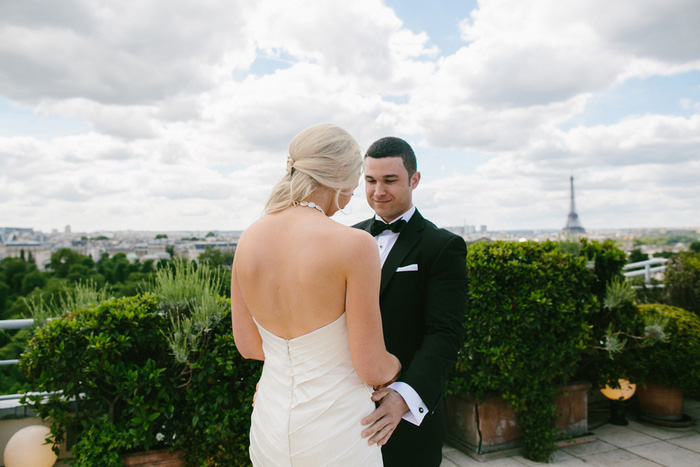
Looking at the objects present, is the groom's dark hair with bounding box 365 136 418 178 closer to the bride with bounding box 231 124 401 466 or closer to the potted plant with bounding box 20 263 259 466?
the bride with bounding box 231 124 401 466

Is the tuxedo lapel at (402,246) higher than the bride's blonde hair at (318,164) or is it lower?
lower

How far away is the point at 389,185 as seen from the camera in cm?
217

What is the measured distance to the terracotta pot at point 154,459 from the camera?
10.0 feet

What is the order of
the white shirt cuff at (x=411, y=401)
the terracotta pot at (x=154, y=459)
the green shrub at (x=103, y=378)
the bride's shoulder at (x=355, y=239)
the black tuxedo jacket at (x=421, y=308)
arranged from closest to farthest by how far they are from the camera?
the bride's shoulder at (x=355, y=239) < the white shirt cuff at (x=411, y=401) < the black tuxedo jacket at (x=421, y=308) < the green shrub at (x=103, y=378) < the terracotta pot at (x=154, y=459)

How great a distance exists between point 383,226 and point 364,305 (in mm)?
995

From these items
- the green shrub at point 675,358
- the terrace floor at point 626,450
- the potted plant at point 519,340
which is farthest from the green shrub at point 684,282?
the potted plant at point 519,340

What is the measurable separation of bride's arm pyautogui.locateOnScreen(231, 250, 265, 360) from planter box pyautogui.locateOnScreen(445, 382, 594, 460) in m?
2.85

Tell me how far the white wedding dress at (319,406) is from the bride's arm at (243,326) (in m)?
0.20

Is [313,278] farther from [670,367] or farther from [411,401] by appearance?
[670,367]

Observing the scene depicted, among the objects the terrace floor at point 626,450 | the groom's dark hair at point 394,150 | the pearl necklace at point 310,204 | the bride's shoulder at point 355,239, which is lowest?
the terrace floor at point 626,450

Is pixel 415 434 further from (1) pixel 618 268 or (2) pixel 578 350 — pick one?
(1) pixel 618 268

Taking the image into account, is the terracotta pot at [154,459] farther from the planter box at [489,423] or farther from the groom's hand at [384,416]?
the planter box at [489,423]

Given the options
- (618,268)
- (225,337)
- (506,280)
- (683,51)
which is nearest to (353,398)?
(225,337)

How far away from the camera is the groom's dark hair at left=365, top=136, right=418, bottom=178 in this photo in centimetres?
214
